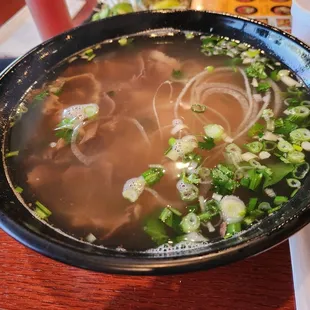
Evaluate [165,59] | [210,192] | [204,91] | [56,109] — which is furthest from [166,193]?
[165,59]

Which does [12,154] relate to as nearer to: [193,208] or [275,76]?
[193,208]

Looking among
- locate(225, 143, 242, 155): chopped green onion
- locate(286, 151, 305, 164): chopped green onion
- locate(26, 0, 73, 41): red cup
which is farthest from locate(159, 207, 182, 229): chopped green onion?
locate(26, 0, 73, 41): red cup

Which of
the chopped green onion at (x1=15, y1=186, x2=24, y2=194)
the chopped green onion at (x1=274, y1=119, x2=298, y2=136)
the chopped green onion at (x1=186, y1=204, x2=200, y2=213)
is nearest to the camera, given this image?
the chopped green onion at (x1=186, y1=204, x2=200, y2=213)

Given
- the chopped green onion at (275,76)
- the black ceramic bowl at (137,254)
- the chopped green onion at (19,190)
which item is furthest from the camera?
the chopped green onion at (275,76)

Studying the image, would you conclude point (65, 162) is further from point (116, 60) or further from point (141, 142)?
point (116, 60)

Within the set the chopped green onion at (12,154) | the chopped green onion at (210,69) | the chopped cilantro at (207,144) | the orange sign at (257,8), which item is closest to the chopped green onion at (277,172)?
the chopped cilantro at (207,144)

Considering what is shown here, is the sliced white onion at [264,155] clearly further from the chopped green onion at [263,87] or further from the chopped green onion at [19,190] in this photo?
the chopped green onion at [19,190]

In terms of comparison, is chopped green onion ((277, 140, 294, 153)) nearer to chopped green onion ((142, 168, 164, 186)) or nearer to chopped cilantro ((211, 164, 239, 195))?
chopped cilantro ((211, 164, 239, 195))
